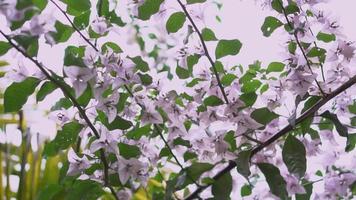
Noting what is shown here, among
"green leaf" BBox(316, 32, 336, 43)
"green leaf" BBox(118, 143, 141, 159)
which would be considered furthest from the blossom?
"green leaf" BBox(316, 32, 336, 43)

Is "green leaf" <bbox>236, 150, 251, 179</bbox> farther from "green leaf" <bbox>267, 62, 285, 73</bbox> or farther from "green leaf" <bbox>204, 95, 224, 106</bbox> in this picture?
"green leaf" <bbox>267, 62, 285, 73</bbox>

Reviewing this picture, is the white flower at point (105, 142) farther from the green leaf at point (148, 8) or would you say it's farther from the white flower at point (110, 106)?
the green leaf at point (148, 8)

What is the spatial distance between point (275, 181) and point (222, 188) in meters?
0.08

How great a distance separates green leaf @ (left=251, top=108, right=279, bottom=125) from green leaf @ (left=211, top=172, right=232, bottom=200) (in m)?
0.10

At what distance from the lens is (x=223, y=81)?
73cm

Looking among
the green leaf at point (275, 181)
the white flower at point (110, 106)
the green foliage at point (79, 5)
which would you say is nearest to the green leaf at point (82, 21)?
the green foliage at point (79, 5)

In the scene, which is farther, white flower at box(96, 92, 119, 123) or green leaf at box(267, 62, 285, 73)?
green leaf at box(267, 62, 285, 73)

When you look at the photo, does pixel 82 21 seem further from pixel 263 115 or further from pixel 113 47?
pixel 263 115

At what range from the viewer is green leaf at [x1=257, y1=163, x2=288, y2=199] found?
0.67m

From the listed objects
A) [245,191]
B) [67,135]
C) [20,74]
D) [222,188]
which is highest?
[20,74]

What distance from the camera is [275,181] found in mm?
674

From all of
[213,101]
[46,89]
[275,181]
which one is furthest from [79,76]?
[275,181]

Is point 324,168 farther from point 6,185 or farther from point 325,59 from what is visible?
point 6,185

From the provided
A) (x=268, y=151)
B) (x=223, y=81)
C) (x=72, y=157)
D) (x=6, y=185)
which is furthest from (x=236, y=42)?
(x=6, y=185)
